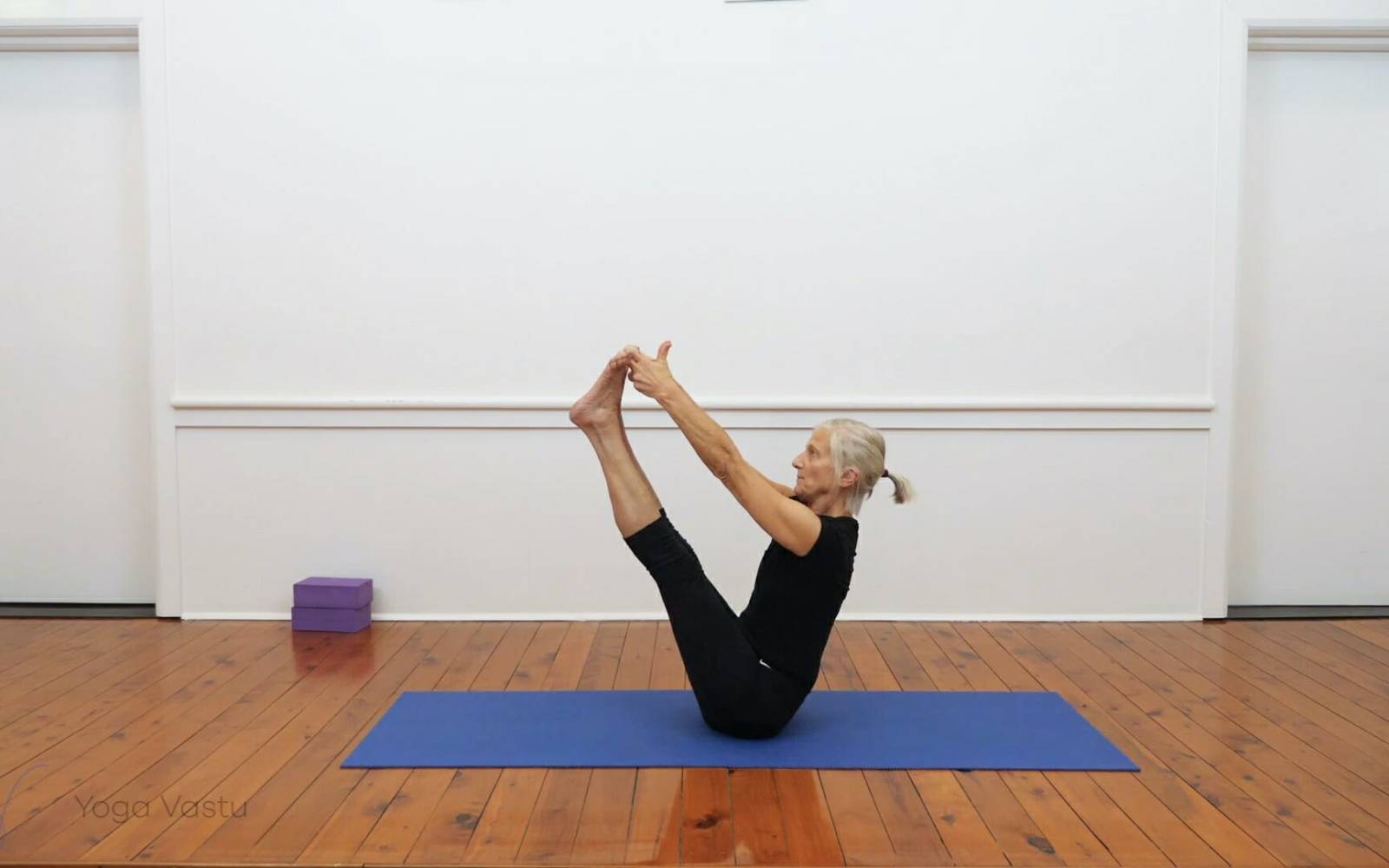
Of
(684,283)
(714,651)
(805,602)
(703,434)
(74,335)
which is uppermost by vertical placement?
(684,283)

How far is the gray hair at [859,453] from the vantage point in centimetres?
265

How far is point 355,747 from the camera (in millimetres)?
2617

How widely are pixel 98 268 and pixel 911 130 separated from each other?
3.02 meters

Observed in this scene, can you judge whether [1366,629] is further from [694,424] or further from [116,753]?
[116,753]

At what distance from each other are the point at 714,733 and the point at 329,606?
5.46ft

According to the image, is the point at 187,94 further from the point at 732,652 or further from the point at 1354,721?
the point at 1354,721

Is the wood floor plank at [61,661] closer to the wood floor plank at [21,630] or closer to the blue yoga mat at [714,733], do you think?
the wood floor plank at [21,630]

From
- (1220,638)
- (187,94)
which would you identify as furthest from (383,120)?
(1220,638)

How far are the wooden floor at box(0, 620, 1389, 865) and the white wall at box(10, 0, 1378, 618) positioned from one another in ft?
1.39

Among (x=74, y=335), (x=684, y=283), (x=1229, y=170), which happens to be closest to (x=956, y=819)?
(x=684, y=283)

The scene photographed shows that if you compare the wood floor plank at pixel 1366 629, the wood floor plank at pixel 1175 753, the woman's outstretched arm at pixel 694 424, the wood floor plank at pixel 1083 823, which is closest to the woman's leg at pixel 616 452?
A: the woman's outstretched arm at pixel 694 424

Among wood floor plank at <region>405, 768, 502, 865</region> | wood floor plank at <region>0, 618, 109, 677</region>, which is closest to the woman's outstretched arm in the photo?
wood floor plank at <region>405, 768, 502, 865</region>

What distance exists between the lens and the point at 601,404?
9.05ft

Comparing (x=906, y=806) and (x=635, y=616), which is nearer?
(x=906, y=806)
